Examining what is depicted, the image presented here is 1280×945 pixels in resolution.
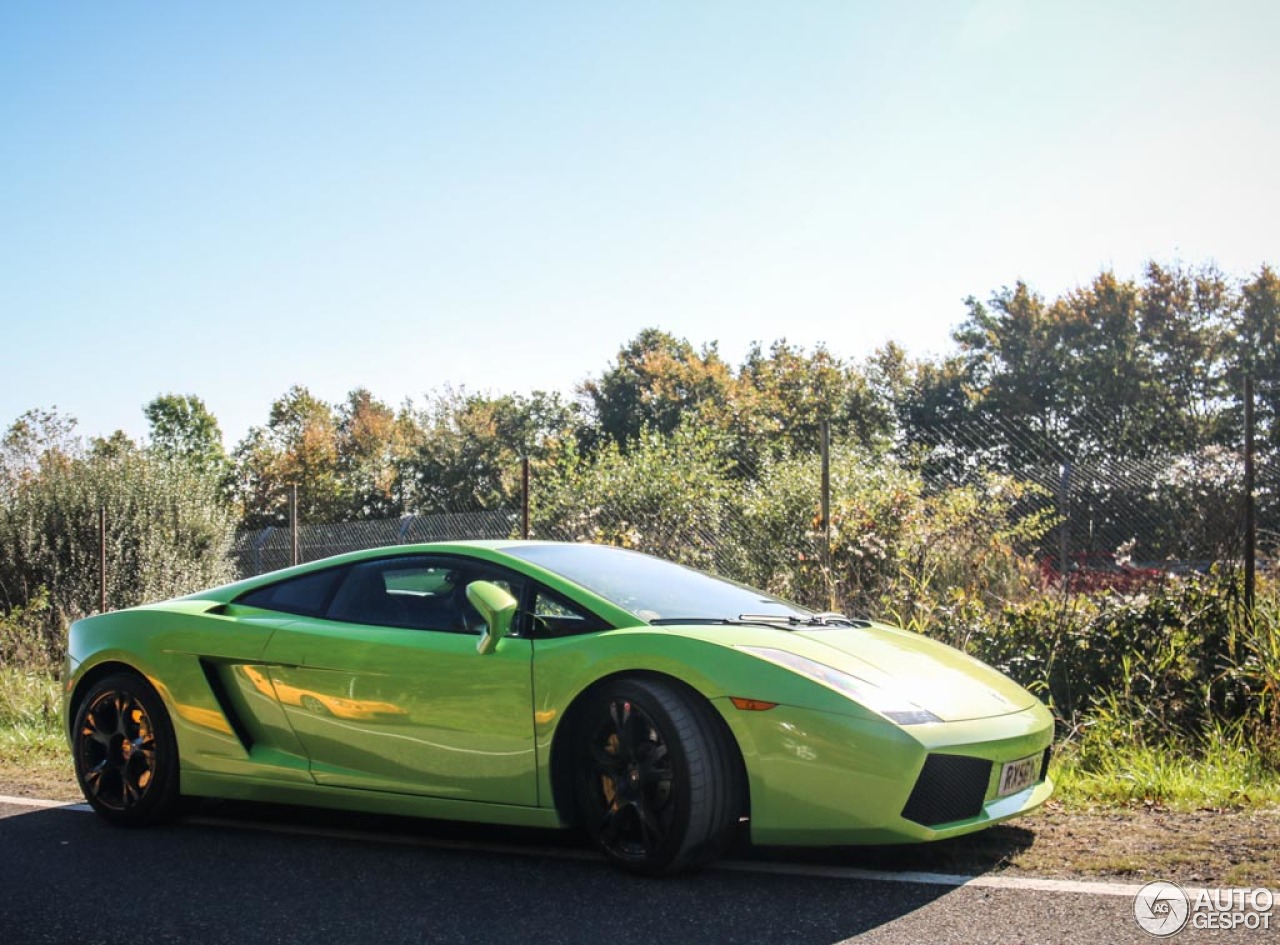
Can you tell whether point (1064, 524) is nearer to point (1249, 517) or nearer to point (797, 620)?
point (1249, 517)

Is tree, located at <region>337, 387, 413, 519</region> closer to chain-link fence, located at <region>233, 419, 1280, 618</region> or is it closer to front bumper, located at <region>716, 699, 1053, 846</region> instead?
chain-link fence, located at <region>233, 419, 1280, 618</region>

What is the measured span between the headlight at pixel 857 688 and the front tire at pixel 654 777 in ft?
1.03

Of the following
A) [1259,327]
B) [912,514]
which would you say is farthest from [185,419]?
[912,514]

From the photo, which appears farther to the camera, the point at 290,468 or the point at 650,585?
the point at 290,468

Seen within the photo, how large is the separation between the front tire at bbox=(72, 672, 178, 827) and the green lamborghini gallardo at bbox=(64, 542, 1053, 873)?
0.4 inches

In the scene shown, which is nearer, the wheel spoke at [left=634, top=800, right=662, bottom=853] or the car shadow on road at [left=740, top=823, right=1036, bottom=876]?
the wheel spoke at [left=634, top=800, right=662, bottom=853]

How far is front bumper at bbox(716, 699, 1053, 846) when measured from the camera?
393cm

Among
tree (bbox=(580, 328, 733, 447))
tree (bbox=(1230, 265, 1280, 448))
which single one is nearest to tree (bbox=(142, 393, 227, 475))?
tree (bbox=(580, 328, 733, 447))

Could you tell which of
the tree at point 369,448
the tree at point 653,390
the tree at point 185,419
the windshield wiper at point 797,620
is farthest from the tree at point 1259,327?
the tree at point 185,419

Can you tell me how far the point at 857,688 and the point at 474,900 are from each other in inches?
58.4

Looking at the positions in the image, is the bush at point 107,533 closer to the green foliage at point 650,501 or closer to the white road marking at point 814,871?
the green foliage at point 650,501

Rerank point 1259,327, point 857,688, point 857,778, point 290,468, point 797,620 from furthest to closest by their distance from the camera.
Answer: point 290,468 → point 1259,327 → point 797,620 → point 857,688 → point 857,778

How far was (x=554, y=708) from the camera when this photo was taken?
173 inches

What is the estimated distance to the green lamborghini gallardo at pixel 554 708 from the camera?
159 inches
